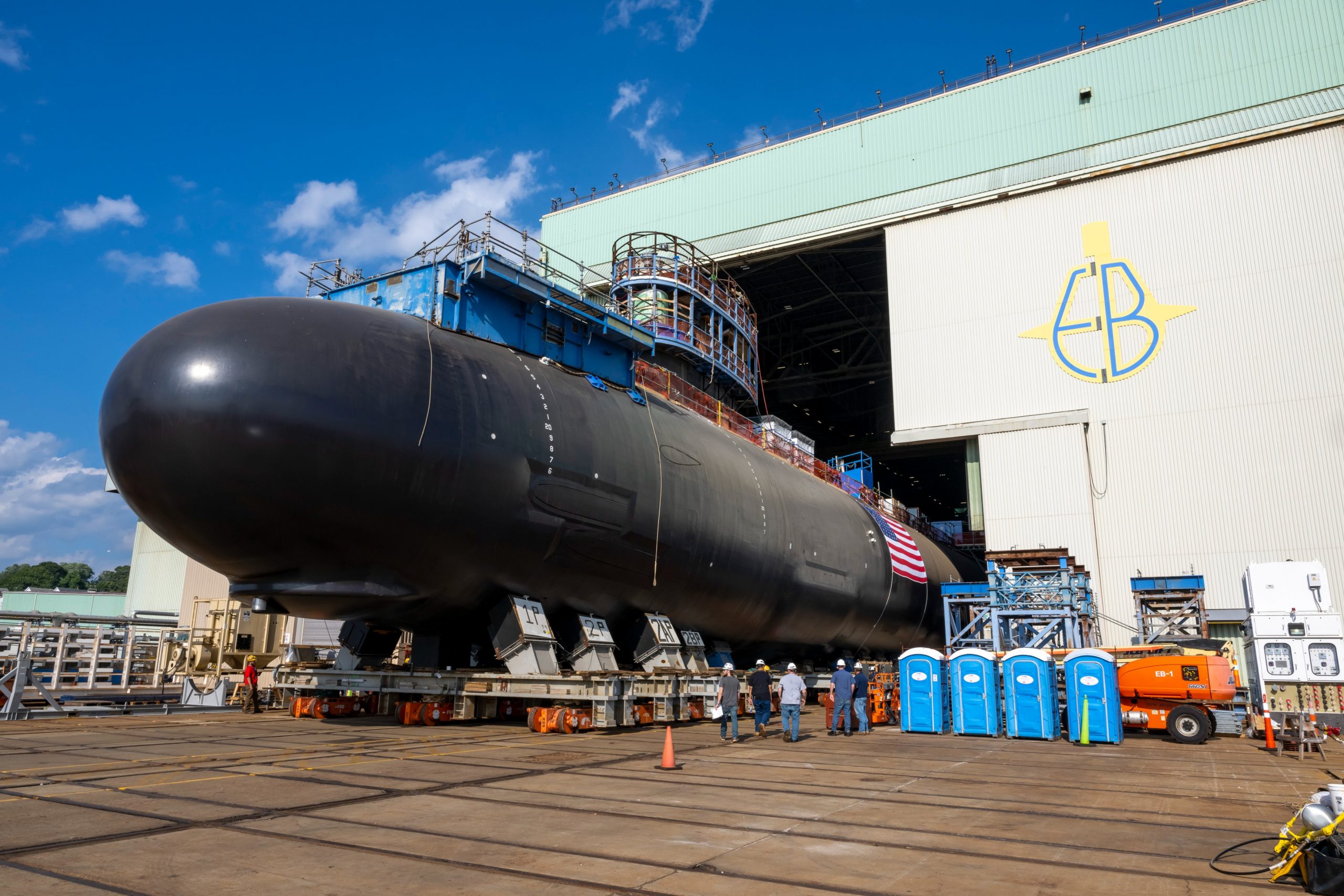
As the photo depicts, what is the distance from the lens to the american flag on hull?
2806cm

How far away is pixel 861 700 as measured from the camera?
17.6 metres

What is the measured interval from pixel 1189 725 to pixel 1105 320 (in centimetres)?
1573

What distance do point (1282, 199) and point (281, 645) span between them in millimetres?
33412

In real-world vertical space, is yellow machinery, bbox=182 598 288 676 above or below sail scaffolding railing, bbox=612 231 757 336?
below

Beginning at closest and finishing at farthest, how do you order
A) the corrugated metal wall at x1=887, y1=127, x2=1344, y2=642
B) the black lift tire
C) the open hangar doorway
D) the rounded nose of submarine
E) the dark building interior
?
the rounded nose of submarine, the black lift tire, the corrugated metal wall at x1=887, y1=127, x2=1344, y2=642, the open hangar doorway, the dark building interior

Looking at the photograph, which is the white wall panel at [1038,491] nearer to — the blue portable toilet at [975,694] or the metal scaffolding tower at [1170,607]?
the metal scaffolding tower at [1170,607]

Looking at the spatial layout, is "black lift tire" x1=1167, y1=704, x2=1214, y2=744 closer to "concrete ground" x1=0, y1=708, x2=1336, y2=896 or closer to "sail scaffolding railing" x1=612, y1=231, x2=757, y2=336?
"concrete ground" x1=0, y1=708, x2=1336, y2=896

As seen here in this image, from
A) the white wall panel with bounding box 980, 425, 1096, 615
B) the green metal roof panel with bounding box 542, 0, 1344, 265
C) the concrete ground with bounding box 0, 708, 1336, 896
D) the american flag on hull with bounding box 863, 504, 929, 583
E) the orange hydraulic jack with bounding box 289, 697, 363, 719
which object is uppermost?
the green metal roof panel with bounding box 542, 0, 1344, 265

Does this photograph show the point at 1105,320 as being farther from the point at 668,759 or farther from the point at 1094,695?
the point at 668,759

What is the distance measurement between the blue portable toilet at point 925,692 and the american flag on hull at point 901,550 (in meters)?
9.56

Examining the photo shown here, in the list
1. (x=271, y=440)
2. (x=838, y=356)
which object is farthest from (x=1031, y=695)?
(x=838, y=356)

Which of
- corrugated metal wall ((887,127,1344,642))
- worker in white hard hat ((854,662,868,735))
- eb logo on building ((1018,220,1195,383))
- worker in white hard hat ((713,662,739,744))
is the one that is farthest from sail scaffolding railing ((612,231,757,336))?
worker in white hard hat ((713,662,739,744))

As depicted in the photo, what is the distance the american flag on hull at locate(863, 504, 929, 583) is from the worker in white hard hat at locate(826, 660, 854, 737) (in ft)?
36.4

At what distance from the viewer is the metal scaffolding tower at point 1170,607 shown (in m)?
23.6
